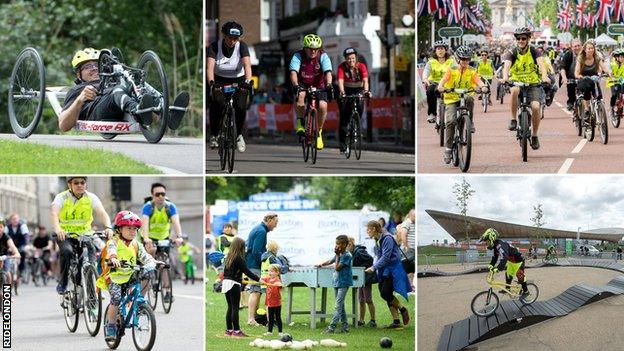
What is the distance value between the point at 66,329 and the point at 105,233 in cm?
115

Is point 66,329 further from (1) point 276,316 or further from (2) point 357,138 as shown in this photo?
(2) point 357,138

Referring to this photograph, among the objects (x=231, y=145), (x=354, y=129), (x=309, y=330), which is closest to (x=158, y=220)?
(x=231, y=145)

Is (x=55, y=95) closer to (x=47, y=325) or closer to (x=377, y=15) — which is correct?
(x=47, y=325)

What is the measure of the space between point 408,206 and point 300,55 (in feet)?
4.98

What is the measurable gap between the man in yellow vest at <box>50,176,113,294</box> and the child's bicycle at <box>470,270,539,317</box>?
2953 millimetres

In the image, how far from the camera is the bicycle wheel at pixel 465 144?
13078 millimetres

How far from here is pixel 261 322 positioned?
1341 centimetres

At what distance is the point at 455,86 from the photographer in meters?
13.3

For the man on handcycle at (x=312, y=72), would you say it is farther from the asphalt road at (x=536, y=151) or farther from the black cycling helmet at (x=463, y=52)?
the black cycling helmet at (x=463, y=52)

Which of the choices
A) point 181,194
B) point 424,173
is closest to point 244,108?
point 424,173

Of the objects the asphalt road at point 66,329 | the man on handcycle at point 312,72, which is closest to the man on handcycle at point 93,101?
the man on handcycle at point 312,72

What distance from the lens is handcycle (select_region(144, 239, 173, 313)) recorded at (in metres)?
14.2

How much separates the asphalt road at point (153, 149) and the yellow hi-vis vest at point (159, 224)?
627 mm

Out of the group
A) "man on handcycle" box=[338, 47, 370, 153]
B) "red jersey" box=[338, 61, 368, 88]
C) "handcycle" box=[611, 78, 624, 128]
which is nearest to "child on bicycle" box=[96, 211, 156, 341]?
"man on handcycle" box=[338, 47, 370, 153]
